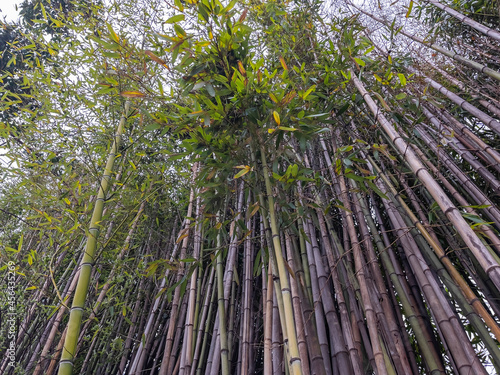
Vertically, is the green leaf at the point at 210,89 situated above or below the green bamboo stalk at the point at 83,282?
above

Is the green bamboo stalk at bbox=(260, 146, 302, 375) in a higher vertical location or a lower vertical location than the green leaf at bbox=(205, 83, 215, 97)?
lower

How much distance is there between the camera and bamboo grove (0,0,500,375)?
1.14 m

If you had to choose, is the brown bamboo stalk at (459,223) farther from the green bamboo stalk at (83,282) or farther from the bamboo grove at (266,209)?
the green bamboo stalk at (83,282)

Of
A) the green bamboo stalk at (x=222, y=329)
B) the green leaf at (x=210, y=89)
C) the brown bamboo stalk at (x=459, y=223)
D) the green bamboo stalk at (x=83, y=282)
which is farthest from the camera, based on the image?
the green bamboo stalk at (x=222, y=329)

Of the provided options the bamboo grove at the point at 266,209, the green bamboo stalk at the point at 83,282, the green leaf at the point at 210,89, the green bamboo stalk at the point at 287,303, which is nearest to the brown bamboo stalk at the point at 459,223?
the bamboo grove at the point at 266,209

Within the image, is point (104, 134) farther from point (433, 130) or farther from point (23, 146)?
point (433, 130)

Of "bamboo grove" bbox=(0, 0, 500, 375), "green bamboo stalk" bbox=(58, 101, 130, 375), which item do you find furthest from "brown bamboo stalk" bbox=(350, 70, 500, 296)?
"green bamboo stalk" bbox=(58, 101, 130, 375)

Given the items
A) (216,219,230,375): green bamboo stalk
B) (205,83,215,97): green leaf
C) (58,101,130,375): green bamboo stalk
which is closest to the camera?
(58,101,130,375): green bamboo stalk

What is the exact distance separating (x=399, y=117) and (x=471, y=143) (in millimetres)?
690

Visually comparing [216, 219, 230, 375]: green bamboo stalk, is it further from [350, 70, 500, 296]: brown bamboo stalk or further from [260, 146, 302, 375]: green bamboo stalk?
[350, 70, 500, 296]: brown bamboo stalk

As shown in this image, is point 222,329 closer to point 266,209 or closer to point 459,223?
point 266,209

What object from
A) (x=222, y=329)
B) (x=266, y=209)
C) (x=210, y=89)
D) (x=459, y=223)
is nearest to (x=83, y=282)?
(x=222, y=329)

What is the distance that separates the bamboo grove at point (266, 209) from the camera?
1143 millimetres

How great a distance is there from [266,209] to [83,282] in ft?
2.53
